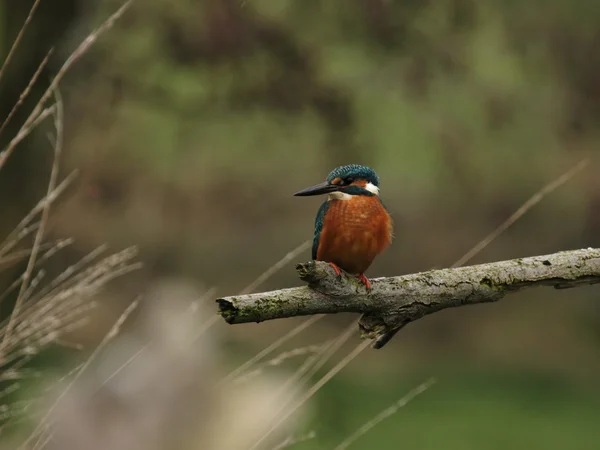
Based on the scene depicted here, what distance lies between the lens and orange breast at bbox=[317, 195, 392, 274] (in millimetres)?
1401

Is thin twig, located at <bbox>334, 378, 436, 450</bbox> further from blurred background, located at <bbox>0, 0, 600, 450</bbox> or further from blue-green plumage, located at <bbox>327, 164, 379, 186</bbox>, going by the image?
blue-green plumage, located at <bbox>327, 164, 379, 186</bbox>

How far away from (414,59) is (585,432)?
16.5 feet

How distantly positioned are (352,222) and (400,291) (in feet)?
0.97

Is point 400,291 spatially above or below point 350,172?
below

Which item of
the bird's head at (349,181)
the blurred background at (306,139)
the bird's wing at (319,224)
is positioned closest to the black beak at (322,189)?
the bird's head at (349,181)

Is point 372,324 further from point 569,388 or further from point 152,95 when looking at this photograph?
point 569,388

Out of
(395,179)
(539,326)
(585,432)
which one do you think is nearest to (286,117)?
(585,432)

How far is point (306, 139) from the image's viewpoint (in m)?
3.94

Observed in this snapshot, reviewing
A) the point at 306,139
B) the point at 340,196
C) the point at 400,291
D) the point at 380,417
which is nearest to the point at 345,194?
the point at 340,196

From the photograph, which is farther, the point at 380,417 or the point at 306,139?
the point at 306,139

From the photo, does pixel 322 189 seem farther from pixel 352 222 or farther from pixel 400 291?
pixel 400 291

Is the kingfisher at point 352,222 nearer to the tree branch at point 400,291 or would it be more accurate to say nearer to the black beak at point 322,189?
the black beak at point 322,189

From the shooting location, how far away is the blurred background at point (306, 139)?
298 centimetres

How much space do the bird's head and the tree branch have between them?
0.80 ft
